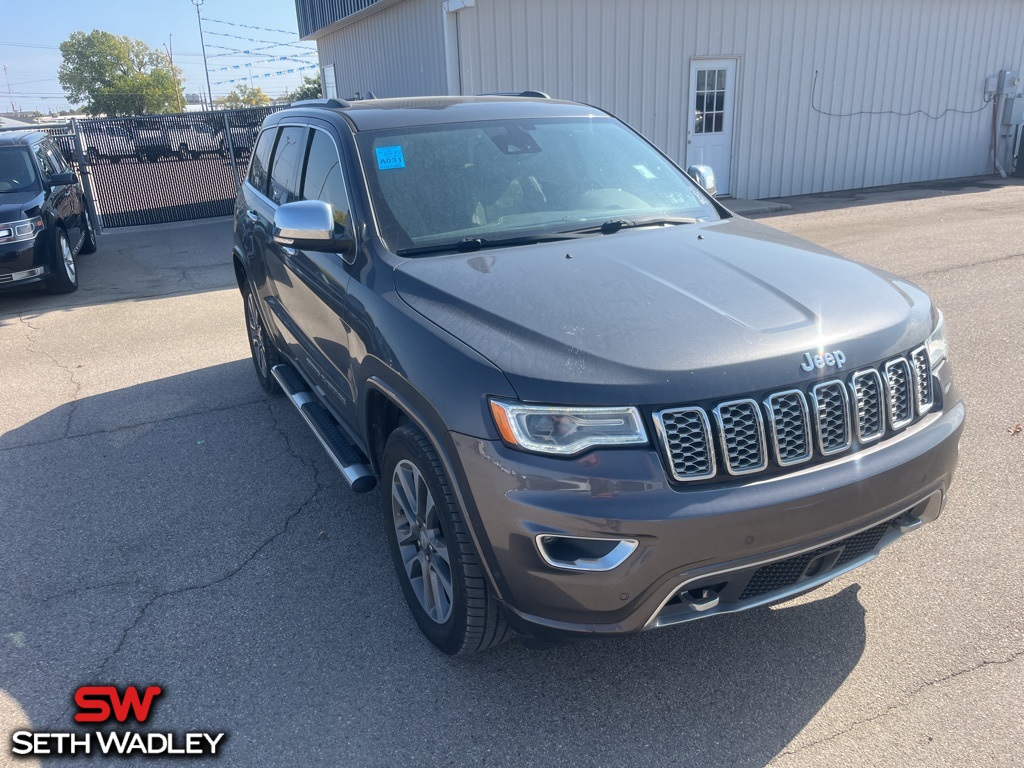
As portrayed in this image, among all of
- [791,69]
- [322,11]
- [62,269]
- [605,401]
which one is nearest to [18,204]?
[62,269]

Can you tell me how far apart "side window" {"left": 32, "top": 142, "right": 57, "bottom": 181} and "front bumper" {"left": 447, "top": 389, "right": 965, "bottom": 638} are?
9.41m

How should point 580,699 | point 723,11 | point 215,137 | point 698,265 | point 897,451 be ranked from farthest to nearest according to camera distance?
point 215,137
point 723,11
point 698,265
point 580,699
point 897,451

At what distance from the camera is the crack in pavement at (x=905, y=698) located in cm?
251

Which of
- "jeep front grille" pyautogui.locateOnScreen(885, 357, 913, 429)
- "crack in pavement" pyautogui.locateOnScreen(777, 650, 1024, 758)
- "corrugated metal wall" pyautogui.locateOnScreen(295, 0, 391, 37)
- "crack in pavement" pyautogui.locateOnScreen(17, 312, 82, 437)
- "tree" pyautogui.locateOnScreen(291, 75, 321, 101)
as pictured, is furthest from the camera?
"tree" pyautogui.locateOnScreen(291, 75, 321, 101)

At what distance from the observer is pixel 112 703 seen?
2.84 meters

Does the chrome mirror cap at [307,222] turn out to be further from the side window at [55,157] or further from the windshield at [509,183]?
the side window at [55,157]

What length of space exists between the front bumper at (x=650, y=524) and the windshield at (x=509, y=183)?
51.8 inches

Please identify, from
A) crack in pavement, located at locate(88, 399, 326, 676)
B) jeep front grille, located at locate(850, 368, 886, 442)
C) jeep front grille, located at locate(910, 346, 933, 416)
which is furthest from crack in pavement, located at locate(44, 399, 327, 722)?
jeep front grille, located at locate(910, 346, 933, 416)

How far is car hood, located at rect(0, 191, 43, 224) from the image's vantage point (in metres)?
8.52

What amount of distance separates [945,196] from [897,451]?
1393 centimetres

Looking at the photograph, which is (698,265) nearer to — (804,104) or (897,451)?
(897,451)

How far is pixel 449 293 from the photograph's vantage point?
2.86m

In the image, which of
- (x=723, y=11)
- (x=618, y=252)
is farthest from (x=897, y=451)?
(x=723, y=11)

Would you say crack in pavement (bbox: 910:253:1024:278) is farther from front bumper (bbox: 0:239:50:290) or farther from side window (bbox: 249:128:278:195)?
front bumper (bbox: 0:239:50:290)
